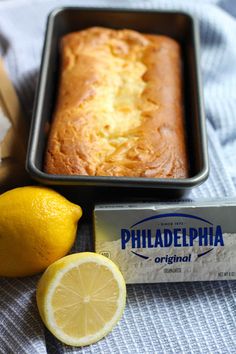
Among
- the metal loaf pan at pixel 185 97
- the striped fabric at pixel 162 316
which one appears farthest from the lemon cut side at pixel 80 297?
the metal loaf pan at pixel 185 97

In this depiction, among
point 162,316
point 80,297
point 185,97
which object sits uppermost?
point 185,97

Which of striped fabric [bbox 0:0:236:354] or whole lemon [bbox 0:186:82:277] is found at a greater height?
whole lemon [bbox 0:186:82:277]

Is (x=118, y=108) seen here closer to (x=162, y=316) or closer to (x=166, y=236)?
(x=166, y=236)

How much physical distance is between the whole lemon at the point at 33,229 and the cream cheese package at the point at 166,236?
0.07 meters

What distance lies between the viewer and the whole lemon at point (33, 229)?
4.06 ft

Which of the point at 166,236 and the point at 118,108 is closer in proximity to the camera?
the point at 166,236

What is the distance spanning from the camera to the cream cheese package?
50.3 inches

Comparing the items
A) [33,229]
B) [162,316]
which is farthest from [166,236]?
[33,229]

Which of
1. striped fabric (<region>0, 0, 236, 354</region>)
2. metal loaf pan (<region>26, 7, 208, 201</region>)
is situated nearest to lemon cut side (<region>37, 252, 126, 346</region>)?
striped fabric (<region>0, 0, 236, 354</region>)

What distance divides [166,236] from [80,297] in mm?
239

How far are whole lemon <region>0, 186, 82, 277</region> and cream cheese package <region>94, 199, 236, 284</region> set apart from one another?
0.07 meters

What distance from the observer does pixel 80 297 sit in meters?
1.19

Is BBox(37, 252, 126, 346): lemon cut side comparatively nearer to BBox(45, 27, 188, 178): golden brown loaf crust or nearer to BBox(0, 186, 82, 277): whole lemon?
BBox(0, 186, 82, 277): whole lemon

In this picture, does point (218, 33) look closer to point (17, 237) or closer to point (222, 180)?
point (222, 180)
